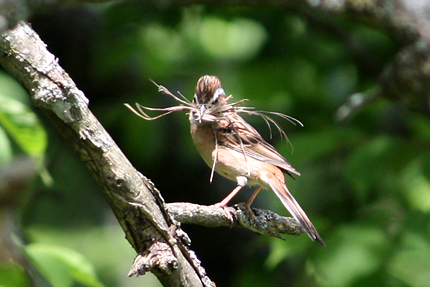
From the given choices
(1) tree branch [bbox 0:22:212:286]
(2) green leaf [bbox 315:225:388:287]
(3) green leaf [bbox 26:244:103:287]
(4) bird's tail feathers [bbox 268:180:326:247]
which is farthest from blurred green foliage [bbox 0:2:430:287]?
(1) tree branch [bbox 0:22:212:286]

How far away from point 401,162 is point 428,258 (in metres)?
1.00

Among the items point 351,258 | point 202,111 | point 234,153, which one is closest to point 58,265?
point 202,111

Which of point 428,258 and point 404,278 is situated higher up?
point 428,258

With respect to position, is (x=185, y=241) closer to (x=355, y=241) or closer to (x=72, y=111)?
(x=72, y=111)

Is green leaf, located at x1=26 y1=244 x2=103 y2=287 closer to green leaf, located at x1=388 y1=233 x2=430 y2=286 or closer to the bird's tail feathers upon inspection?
the bird's tail feathers

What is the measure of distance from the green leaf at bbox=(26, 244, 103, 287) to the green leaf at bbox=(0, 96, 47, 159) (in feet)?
1.87

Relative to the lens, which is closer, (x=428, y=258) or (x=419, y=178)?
(x=428, y=258)

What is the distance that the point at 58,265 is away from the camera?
3.40 metres

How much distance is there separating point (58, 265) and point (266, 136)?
3.79 m

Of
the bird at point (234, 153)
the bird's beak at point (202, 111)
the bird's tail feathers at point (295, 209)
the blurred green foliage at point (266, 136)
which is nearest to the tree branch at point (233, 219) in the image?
the bird's tail feathers at point (295, 209)

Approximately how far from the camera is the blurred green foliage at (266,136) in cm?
478

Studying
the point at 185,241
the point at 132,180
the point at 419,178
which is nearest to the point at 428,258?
the point at 419,178

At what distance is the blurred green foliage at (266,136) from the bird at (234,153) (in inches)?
13.5

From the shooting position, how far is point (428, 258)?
422cm
